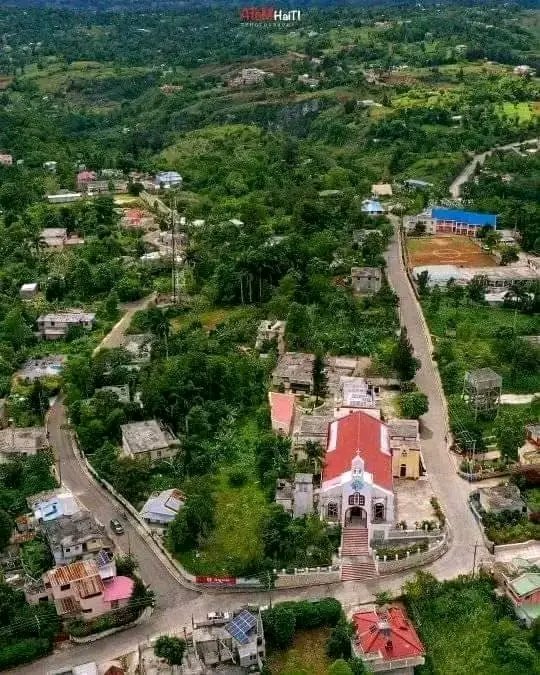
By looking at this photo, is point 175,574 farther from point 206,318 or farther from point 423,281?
point 423,281

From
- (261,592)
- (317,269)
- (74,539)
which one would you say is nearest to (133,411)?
(74,539)

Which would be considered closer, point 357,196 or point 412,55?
point 357,196

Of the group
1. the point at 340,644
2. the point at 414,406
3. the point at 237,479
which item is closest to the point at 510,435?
the point at 414,406

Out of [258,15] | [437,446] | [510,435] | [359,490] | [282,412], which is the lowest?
[437,446]

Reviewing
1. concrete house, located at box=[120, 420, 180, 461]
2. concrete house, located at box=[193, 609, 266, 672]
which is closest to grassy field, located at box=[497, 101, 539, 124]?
concrete house, located at box=[120, 420, 180, 461]

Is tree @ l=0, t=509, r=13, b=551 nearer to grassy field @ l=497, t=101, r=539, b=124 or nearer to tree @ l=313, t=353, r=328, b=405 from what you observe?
tree @ l=313, t=353, r=328, b=405

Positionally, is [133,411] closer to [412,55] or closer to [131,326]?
[131,326]
